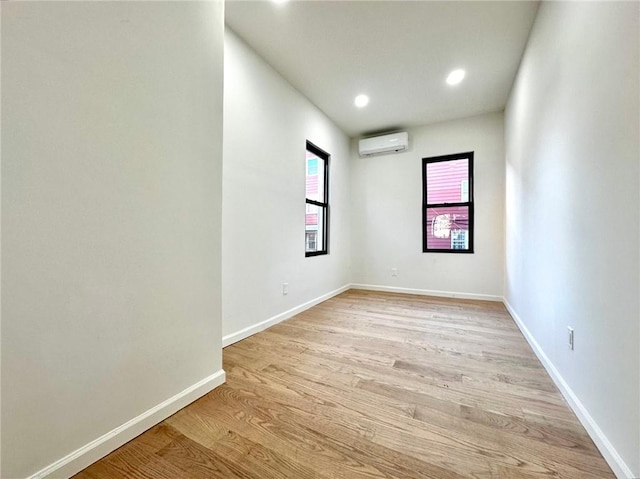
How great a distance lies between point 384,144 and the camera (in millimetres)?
4289

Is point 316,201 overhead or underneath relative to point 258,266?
overhead

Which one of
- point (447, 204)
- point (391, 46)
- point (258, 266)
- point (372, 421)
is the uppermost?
point (391, 46)

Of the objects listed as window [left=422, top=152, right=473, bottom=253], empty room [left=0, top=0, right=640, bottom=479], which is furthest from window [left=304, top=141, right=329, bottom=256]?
window [left=422, top=152, right=473, bottom=253]

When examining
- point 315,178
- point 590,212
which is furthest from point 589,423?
point 315,178

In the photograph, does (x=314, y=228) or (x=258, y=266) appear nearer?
(x=258, y=266)

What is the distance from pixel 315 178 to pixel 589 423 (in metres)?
3.52

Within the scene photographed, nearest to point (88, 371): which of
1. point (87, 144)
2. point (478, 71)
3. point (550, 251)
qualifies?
point (87, 144)

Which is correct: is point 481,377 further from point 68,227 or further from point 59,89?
point 59,89

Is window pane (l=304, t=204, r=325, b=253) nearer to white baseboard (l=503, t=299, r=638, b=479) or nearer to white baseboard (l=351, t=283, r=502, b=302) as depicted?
white baseboard (l=351, t=283, r=502, b=302)

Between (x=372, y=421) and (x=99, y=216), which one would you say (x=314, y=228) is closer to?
(x=372, y=421)

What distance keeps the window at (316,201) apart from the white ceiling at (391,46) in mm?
760

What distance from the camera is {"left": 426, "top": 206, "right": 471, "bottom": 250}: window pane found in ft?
13.3

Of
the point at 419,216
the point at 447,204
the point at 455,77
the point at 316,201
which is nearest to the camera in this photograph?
the point at 455,77

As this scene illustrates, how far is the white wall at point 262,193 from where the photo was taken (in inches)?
90.2
